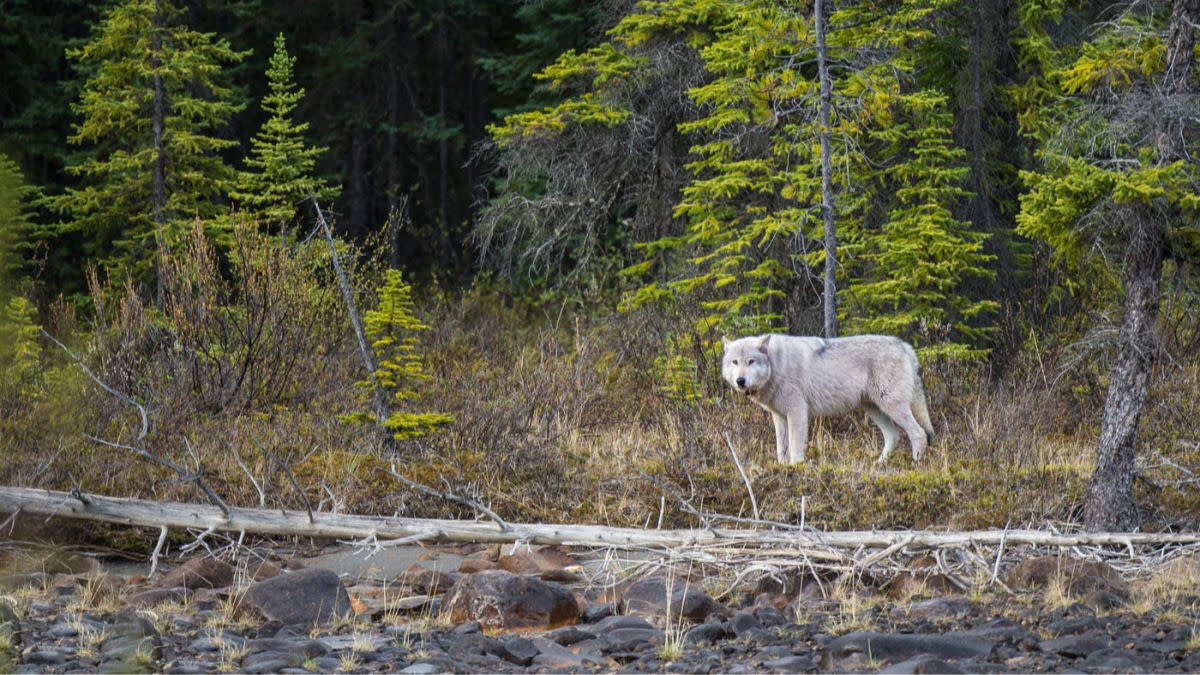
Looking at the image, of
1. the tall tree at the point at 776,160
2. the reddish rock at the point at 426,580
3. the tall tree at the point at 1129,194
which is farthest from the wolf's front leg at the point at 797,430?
the reddish rock at the point at 426,580

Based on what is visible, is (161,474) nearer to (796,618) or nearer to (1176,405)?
(796,618)

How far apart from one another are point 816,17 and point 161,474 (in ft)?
26.7

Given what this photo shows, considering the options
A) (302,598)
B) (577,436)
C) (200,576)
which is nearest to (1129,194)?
(302,598)

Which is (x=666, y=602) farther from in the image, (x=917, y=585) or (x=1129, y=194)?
(x=1129, y=194)

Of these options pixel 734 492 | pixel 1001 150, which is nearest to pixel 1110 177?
→ pixel 734 492

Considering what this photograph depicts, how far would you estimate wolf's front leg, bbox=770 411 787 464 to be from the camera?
10469mm

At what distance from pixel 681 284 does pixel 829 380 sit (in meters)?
3.98

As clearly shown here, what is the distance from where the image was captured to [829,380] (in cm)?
1052

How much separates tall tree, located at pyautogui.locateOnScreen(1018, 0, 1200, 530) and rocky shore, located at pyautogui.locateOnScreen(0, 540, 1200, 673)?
98 centimetres

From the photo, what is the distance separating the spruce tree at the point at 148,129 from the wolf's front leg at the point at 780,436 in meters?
10.1

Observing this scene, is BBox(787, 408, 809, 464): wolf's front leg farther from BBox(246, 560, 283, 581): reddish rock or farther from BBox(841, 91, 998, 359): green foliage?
BBox(246, 560, 283, 581): reddish rock

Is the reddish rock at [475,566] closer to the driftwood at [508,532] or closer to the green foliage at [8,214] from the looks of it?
the driftwood at [508,532]

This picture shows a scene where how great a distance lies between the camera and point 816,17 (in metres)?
12.2

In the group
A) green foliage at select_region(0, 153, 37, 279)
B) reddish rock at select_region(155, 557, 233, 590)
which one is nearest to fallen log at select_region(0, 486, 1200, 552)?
reddish rock at select_region(155, 557, 233, 590)
